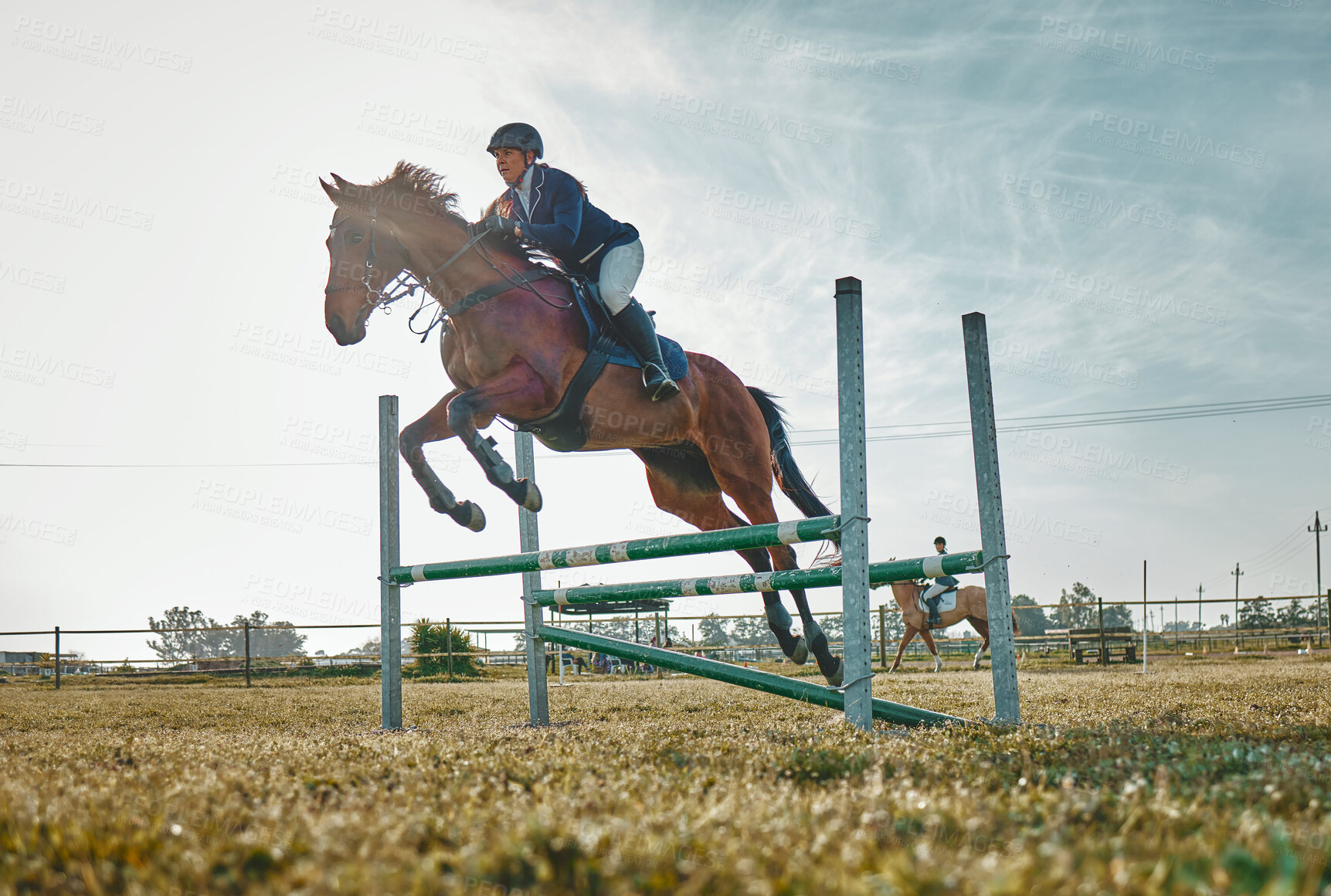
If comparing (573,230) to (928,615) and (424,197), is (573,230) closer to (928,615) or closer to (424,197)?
(424,197)

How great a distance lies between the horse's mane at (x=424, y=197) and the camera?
16.4 ft

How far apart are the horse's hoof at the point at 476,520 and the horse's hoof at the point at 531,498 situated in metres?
0.27

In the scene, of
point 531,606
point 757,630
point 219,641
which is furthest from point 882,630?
point 219,641

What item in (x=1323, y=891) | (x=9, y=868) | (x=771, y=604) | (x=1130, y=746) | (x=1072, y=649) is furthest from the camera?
(x=1072, y=649)

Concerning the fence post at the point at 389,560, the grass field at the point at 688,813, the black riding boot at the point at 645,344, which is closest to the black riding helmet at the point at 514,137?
the black riding boot at the point at 645,344

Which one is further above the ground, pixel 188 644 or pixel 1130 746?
pixel 1130 746

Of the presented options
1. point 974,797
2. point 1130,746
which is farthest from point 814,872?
point 1130,746

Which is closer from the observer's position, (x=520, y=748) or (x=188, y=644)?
(x=520, y=748)

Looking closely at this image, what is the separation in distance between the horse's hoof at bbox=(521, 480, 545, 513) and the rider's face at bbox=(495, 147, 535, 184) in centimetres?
176

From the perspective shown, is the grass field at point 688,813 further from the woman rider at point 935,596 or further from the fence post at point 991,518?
the woman rider at point 935,596

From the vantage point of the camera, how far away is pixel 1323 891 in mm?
1136

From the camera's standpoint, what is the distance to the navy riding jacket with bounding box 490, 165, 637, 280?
4.82 metres

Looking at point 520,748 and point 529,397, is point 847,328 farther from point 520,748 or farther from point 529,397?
point 520,748

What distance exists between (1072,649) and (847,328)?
67.3 feet
